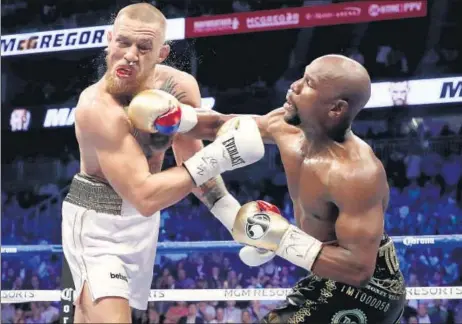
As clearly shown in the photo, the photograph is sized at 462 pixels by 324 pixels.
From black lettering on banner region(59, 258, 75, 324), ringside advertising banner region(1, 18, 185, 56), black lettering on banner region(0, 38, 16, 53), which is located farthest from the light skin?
black lettering on banner region(0, 38, 16, 53)

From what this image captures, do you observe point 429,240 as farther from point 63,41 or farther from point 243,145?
point 63,41

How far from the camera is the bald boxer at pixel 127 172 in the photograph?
229 cm

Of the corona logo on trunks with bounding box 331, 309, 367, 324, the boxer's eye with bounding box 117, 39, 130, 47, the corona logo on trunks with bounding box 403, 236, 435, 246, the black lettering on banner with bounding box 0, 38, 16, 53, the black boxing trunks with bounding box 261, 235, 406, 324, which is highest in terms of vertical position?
the black lettering on banner with bounding box 0, 38, 16, 53

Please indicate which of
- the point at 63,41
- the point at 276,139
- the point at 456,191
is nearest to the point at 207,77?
the point at 63,41

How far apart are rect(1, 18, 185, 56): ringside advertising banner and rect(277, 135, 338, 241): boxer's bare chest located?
504 cm

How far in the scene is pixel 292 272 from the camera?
6633 mm

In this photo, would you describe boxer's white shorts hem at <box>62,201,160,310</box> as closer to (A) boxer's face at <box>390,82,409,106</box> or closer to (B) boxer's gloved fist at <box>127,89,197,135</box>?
(B) boxer's gloved fist at <box>127,89,197,135</box>

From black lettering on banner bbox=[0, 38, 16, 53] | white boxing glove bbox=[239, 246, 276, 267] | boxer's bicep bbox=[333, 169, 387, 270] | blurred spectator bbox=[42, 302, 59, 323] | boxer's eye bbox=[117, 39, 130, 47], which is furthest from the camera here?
black lettering on banner bbox=[0, 38, 16, 53]

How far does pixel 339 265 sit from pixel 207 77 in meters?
5.10

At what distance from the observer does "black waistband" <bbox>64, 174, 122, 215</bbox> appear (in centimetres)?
243

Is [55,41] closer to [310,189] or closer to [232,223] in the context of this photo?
[232,223]

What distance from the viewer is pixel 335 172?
2.26m

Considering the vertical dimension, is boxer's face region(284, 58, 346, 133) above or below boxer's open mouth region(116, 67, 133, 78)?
below

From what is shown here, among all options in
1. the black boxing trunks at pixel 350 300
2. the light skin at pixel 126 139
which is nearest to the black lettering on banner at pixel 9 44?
the light skin at pixel 126 139
